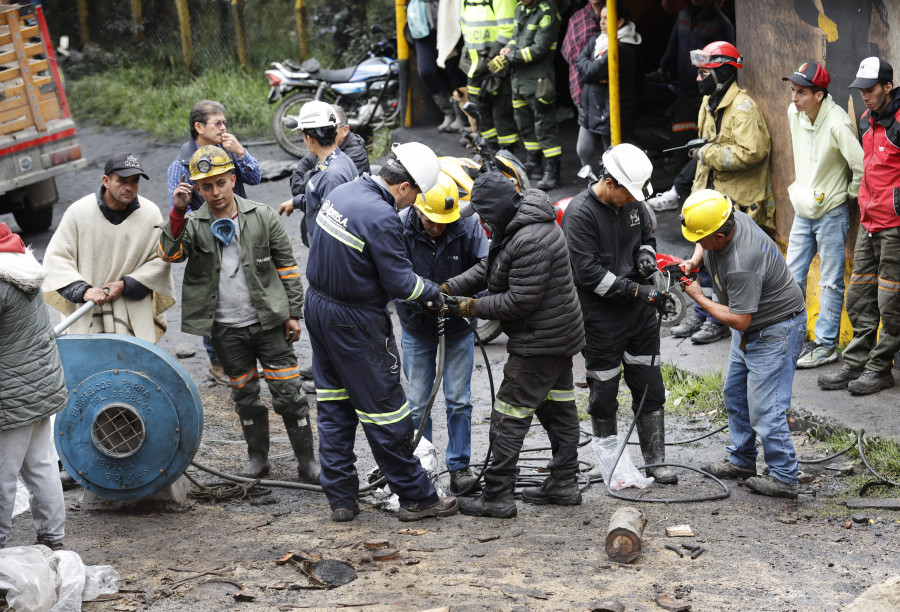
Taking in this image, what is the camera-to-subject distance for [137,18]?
61.7 ft

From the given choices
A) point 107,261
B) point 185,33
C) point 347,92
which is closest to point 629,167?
point 107,261

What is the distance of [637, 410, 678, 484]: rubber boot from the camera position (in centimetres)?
589

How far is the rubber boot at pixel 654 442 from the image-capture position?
589cm

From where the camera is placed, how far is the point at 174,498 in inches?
223

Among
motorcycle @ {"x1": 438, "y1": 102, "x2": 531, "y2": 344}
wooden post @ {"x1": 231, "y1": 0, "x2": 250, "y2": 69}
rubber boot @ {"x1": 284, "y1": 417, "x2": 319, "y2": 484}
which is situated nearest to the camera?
rubber boot @ {"x1": 284, "y1": 417, "x2": 319, "y2": 484}

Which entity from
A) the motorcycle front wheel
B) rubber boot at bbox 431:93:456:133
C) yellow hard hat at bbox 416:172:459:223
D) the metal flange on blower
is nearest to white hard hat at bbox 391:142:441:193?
yellow hard hat at bbox 416:172:459:223

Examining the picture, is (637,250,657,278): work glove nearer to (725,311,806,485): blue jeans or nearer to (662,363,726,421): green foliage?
(725,311,806,485): blue jeans

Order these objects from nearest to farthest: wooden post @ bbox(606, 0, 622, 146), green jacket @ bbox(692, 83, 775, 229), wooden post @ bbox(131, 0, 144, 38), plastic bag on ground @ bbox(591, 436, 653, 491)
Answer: plastic bag on ground @ bbox(591, 436, 653, 491), green jacket @ bbox(692, 83, 775, 229), wooden post @ bbox(606, 0, 622, 146), wooden post @ bbox(131, 0, 144, 38)

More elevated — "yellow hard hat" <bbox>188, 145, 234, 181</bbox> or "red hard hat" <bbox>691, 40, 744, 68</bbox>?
"red hard hat" <bbox>691, 40, 744, 68</bbox>

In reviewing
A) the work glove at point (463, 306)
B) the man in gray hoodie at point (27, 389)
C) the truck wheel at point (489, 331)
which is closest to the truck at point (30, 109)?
the truck wheel at point (489, 331)

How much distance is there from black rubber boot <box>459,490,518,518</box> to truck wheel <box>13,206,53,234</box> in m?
9.09

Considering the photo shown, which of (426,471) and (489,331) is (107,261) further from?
(489,331)

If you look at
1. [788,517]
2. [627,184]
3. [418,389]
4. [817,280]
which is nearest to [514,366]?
[418,389]

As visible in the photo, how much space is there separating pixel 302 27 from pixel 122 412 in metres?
12.2
